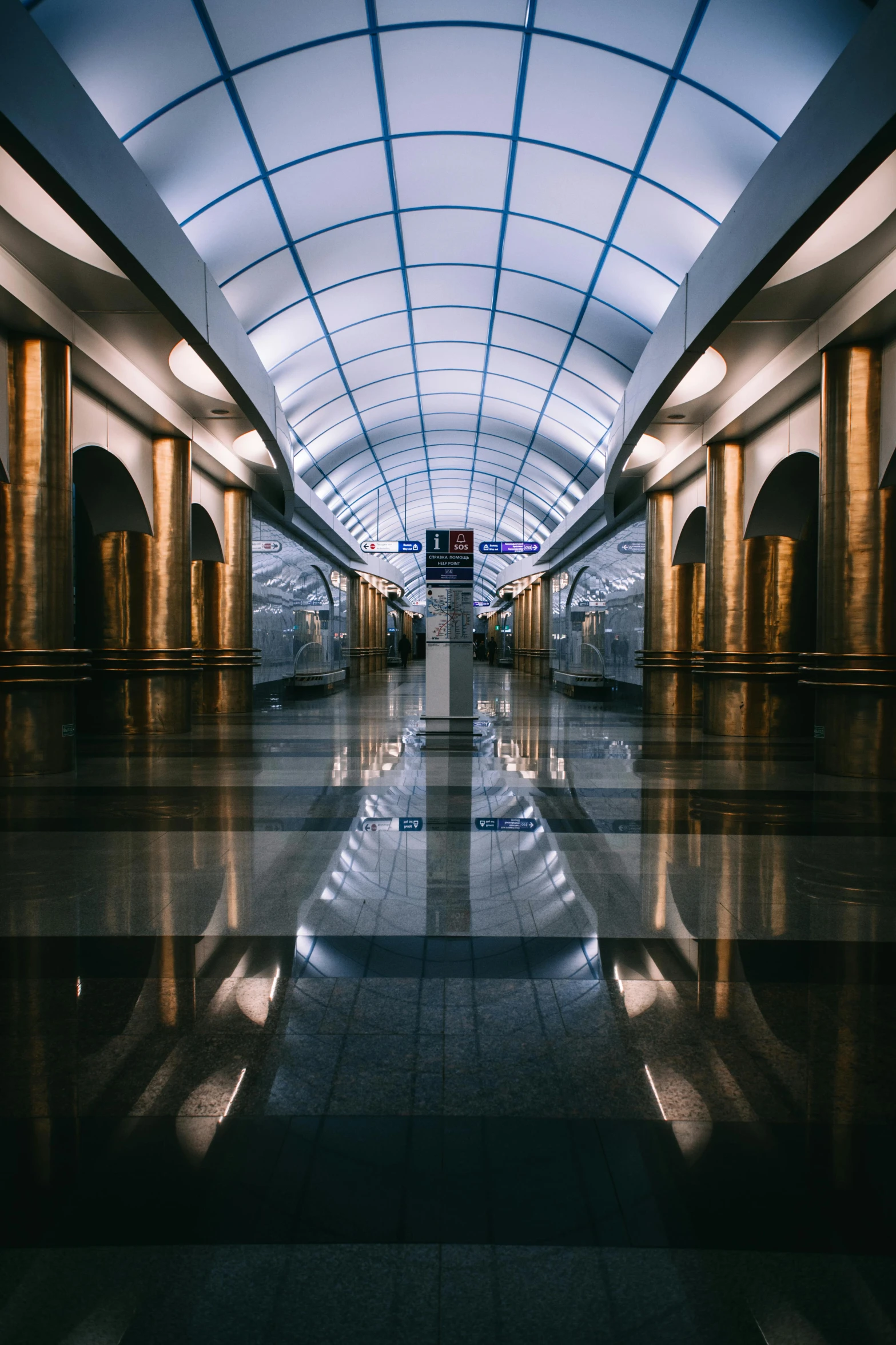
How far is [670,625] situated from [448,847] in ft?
46.3

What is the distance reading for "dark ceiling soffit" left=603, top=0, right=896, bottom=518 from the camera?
5.84m

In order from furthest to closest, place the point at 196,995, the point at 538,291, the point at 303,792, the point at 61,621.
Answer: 1. the point at 538,291
2. the point at 61,621
3. the point at 303,792
4. the point at 196,995

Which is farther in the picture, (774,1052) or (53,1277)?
(774,1052)

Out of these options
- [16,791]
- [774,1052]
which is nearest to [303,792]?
[16,791]

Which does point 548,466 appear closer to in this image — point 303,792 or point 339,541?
point 339,541

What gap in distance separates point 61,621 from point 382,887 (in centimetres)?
675

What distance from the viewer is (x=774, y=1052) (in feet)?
9.80

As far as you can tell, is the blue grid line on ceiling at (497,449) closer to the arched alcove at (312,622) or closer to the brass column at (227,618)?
the arched alcove at (312,622)

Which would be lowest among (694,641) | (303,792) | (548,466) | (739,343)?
(303,792)

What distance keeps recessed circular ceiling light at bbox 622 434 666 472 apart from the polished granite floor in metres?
11.6

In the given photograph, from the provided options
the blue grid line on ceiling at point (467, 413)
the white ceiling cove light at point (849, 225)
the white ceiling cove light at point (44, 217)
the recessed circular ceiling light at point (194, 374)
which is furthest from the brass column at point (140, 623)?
the white ceiling cove light at point (849, 225)

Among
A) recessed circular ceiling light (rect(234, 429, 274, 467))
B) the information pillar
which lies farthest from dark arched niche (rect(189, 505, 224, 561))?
the information pillar

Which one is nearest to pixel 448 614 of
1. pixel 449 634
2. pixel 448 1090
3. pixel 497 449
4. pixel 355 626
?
pixel 449 634

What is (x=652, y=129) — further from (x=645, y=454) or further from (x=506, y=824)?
(x=506, y=824)
